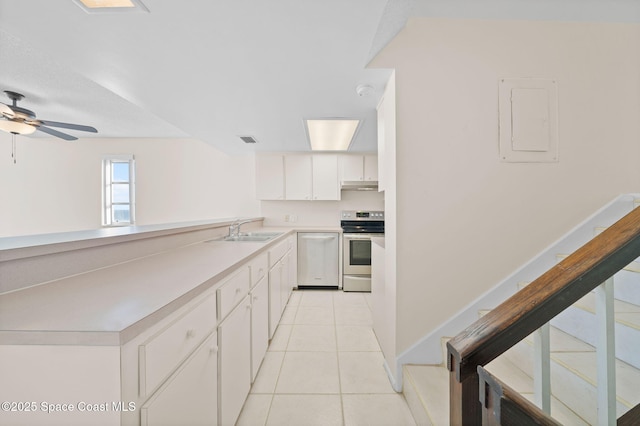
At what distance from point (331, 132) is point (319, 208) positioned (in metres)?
1.53

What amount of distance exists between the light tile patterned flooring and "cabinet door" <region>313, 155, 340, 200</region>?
6.54 ft

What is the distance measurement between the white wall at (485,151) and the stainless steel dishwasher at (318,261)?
84.4 inches

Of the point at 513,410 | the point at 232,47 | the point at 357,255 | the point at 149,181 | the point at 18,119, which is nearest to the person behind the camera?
the point at 513,410

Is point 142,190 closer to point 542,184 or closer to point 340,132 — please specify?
point 340,132

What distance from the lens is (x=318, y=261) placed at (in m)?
3.81

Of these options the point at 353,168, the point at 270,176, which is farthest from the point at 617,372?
the point at 270,176

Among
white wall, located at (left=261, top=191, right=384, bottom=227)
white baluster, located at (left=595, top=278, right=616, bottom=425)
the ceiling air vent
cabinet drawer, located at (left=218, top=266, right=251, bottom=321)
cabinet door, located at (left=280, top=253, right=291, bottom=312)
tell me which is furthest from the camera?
white wall, located at (left=261, top=191, right=384, bottom=227)

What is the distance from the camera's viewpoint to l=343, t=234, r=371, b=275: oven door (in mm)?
3727

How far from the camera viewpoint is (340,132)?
128 inches

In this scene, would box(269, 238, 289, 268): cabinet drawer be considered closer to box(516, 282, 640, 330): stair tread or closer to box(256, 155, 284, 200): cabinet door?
box(256, 155, 284, 200): cabinet door

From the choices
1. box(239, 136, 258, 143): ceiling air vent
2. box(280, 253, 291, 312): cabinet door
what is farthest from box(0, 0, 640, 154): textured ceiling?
box(280, 253, 291, 312): cabinet door

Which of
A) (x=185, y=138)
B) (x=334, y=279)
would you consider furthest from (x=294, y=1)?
(x=185, y=138)

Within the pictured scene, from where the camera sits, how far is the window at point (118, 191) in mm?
4531

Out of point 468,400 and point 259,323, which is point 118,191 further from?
point 468,400
